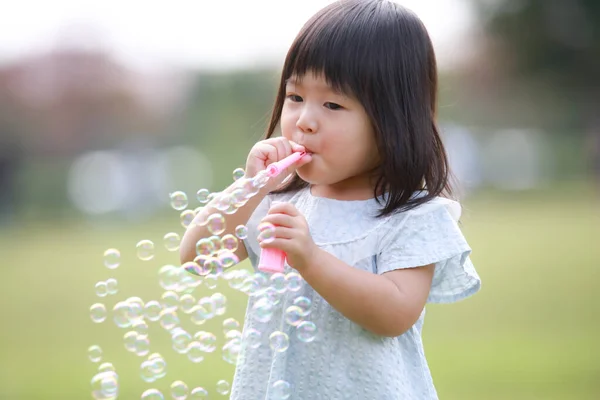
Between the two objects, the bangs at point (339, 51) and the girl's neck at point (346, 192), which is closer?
the bangs at point (339, 51)

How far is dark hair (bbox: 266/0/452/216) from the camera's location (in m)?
1.83

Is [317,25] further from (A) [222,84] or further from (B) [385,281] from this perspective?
(A) [222,84]

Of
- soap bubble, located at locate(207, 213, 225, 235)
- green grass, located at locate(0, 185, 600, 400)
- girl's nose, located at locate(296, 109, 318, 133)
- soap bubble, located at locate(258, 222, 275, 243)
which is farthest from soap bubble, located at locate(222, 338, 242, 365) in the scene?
green grass, located at locate(0, 185, 600, 400)

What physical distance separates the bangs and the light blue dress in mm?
270

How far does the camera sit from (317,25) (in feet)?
6.16

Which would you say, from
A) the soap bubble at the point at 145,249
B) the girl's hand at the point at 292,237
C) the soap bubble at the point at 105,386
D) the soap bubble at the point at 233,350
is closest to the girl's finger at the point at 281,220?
the girl's hand at the point at 292,237

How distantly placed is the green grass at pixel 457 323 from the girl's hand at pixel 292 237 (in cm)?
71

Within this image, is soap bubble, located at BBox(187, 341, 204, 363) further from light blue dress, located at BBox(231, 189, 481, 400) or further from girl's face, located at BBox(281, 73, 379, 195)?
girl's face, located at BBox(281, 73, 379, 195)

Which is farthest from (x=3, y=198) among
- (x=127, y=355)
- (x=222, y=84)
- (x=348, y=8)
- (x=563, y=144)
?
(x=348, y=8)

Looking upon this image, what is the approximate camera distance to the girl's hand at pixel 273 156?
6.04 ft

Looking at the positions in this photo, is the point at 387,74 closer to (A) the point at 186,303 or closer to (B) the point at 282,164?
(B) the point at 282,164

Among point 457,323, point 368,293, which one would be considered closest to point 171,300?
point 368,293

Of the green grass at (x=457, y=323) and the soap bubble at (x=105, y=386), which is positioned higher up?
the soap bubble at (x=105, y=386)

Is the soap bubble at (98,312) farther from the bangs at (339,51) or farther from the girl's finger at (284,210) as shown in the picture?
the bangs at (339,51)
